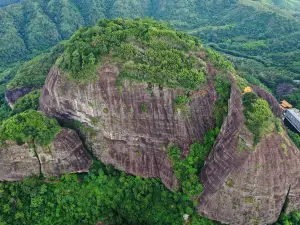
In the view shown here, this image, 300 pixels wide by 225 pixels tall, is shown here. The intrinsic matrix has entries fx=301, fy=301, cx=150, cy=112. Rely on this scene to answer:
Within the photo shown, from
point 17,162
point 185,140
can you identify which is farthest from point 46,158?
point 185,140

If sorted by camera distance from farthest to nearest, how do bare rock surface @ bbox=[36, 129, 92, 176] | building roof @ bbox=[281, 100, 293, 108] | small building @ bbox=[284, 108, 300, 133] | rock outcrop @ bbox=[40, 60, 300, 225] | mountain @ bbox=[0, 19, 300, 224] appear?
building roof @ bbox=[281, 100, 293, 108] → small building @ bbox=[284, 108, 300, 133] → bare rock surface @ bbox=[36, 129, 92, 176] → mountain @ bbox=[0, 19, 300, 224] → rock outcrop @ bbox=[40, 60, 300, 225]

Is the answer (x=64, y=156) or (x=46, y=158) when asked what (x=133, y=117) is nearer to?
(x=64, y=156)

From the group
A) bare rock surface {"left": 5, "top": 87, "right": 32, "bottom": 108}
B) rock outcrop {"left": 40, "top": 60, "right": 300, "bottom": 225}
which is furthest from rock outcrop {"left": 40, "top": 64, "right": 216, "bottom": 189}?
bare rock surface {"left": 5, "top": 87, "right": 32, "bottom": 108}

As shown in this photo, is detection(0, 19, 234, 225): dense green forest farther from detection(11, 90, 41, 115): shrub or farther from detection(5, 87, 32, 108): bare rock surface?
detection(5, 87, 32, 108): bare rock surface

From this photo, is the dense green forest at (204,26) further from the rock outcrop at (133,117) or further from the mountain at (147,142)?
the rock outcrop at (133,117)

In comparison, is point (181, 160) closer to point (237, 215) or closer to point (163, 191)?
point (163, 191)

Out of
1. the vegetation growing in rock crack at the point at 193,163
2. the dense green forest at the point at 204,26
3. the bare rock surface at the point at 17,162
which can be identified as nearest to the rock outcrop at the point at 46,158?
the bare rock surface at the point at 17,162
